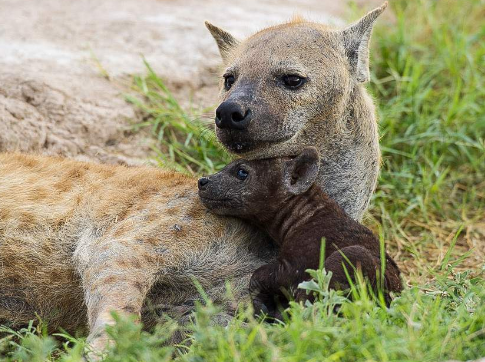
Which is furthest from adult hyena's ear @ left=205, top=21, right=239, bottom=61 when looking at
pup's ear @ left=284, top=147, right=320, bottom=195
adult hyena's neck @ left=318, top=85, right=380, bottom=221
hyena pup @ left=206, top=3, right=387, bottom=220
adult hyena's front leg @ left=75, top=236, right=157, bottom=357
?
adult hyena's front leg @ left=75, top=236, right=157, bottom=357

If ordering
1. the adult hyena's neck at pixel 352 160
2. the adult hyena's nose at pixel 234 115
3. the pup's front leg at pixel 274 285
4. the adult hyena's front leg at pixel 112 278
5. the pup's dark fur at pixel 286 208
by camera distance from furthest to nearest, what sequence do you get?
the adult hyena's neck at pixel 352 160, the adult hyena's nose at pixel 234 115, the pup's dark fur at pixel 286 208, the pup's front leg at pixel 274 285, the adult hyena's front leg at pixel 112 278

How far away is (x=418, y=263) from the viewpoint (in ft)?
16.5

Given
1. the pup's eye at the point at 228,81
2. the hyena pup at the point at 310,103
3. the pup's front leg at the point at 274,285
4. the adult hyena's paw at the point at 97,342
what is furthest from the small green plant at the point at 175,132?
the adult hyena's paw at the point at 97,342

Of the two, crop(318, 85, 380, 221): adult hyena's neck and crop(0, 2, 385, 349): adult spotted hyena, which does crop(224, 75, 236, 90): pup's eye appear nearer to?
crop(0, 2, 385, 349): adult spotted hyena

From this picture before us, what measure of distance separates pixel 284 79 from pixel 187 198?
0.79m

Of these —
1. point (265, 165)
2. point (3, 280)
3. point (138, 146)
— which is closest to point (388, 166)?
point (138, 146)

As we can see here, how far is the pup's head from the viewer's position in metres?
4.02

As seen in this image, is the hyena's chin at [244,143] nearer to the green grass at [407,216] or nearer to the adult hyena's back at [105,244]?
the adult hyena's back at [105,244]

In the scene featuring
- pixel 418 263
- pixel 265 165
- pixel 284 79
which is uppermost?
pixel 284 79

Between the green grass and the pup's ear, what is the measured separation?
0.73m

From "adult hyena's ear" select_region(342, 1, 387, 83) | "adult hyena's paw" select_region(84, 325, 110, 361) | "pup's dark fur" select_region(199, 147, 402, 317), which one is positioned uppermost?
"adult hyena's ear" select_region(342, 1, 387, 83)

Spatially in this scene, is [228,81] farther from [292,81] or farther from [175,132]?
[175,132]

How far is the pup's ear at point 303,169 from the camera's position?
4.04 meters

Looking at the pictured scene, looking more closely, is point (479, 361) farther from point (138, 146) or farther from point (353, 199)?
point (138, 146)
